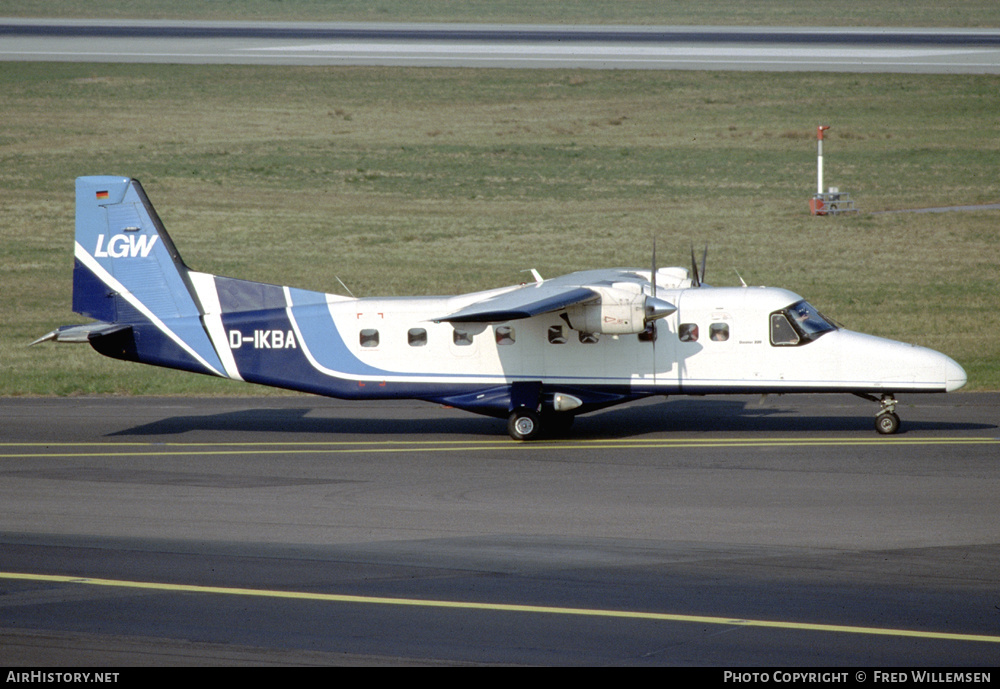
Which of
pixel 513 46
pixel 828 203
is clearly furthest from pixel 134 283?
pixel 513 46

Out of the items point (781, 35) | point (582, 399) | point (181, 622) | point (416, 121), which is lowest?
point (181, 622)

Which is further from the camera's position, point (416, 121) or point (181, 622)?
point (416, 121)

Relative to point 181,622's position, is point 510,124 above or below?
above

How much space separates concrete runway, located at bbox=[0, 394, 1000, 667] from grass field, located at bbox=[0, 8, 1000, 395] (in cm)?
759

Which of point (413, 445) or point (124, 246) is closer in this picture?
point (413, 445)

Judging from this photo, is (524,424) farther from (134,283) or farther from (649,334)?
(134,283)

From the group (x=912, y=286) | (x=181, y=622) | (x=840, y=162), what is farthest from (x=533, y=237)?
(x=181, y=622)

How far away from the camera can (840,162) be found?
49.4 metres

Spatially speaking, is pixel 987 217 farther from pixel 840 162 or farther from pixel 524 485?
pixel 524 485

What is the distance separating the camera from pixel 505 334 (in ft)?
68.8

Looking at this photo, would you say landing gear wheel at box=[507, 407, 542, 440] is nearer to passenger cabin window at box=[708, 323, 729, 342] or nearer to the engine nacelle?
the engine nacelle

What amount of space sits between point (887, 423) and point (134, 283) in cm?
1394

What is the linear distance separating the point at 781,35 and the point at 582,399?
184 feet

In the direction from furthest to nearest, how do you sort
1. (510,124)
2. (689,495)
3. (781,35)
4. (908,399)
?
(781,35) < (510,124) < (908,399) < (689,495)
